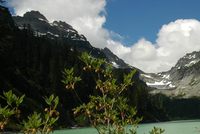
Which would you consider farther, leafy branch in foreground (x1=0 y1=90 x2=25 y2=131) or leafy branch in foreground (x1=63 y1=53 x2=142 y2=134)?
leafy branch in foreground (x1=63 y1=53 x2=142 y2=134)

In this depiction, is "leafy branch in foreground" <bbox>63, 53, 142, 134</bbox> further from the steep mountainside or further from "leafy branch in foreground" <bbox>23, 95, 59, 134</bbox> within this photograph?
the steep mountainside

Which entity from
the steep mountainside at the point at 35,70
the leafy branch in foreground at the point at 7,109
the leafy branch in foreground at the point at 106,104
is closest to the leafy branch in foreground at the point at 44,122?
the leafy branch in foreground at the point at 7,109

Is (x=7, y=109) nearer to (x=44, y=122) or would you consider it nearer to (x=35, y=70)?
(x=44, y=122)

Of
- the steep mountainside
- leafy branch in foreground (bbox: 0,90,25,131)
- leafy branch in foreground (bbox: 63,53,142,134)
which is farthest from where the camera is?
the steep mountainside

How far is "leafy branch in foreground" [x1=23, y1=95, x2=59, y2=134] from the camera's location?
207 inches

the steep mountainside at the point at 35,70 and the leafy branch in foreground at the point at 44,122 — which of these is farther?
the steep mountainside at the point at 35,70

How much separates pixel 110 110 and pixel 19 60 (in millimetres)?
124141

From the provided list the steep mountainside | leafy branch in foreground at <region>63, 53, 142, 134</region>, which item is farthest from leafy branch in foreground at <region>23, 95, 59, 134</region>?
the steep mountainside

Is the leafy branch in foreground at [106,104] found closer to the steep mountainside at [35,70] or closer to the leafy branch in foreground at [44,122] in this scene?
the leafy branch in foreground at [44,122]

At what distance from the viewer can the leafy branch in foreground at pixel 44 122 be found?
527 centimetres

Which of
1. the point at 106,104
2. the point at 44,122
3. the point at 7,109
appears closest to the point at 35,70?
the point at 106,104

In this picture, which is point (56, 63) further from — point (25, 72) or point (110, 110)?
point (110, 110)

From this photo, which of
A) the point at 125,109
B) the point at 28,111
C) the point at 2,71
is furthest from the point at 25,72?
the point at 125,109

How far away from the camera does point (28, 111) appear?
9806 centimetres
